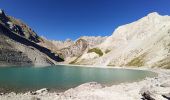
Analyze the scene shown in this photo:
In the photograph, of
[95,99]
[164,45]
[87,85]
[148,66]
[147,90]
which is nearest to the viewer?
[147,90]

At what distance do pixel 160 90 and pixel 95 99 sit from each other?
10.9m

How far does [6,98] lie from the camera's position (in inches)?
1479

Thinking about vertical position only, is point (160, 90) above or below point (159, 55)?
below

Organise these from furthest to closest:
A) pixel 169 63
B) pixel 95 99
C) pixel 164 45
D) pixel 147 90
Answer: pixel 164 45
pixel 169 63
pixel 95 99
pixel 147 90

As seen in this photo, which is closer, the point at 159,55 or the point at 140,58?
the point at 159,55

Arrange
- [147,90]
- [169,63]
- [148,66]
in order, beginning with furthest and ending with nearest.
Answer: [148,66] → [169,63] → [147,90]

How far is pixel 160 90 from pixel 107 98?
11169mm

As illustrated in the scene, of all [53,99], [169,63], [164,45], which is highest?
[164,45]

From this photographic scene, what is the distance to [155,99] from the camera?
92.9 ft

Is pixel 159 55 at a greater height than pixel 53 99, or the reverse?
pixel 159 55

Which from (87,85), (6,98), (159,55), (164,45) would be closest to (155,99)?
(6,98)

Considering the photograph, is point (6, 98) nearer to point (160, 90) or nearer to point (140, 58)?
point (160, 90)

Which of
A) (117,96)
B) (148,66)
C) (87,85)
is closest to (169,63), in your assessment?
(148,66)

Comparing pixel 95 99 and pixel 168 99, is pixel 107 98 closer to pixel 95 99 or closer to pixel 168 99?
pixel 95 99
